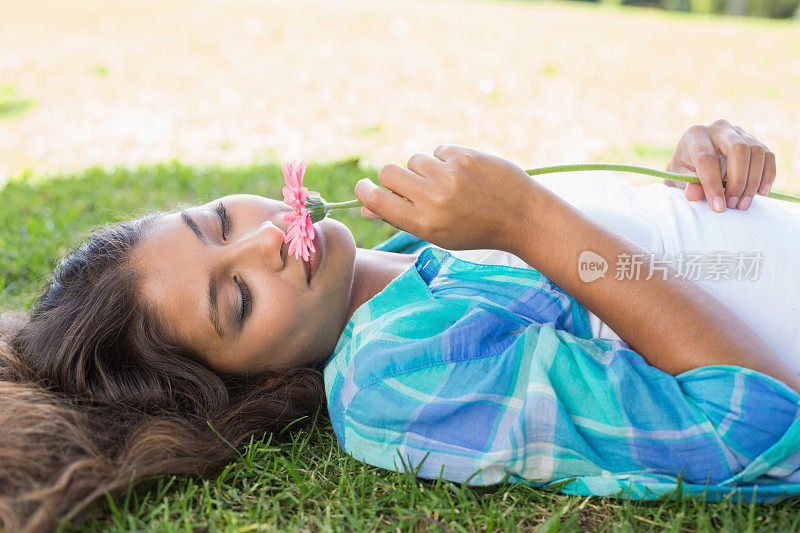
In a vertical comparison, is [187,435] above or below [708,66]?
below

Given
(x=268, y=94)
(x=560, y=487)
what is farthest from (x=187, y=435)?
(x=268, y=94)

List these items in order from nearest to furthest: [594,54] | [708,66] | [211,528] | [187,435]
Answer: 1. [211,528]
2. [187,435]
3. [708,66]
4. [594,54]

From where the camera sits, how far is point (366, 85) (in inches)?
271

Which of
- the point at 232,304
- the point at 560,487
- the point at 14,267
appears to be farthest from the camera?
the point at 14,267

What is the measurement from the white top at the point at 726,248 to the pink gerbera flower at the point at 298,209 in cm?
57

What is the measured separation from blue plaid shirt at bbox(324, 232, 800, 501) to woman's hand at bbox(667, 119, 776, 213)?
20.3 inches

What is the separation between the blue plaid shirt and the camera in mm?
1617

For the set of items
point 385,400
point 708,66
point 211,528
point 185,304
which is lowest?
point 211,528

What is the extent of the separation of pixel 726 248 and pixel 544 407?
0.70 m

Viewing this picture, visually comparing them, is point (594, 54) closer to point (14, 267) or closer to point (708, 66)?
point (708, 66)

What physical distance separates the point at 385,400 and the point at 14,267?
2097 millimetres

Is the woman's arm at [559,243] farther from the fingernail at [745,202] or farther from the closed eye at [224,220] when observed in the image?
the closed eye at [224,220]

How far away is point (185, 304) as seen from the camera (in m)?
2.01

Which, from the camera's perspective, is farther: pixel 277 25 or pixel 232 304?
pixel 277 25
